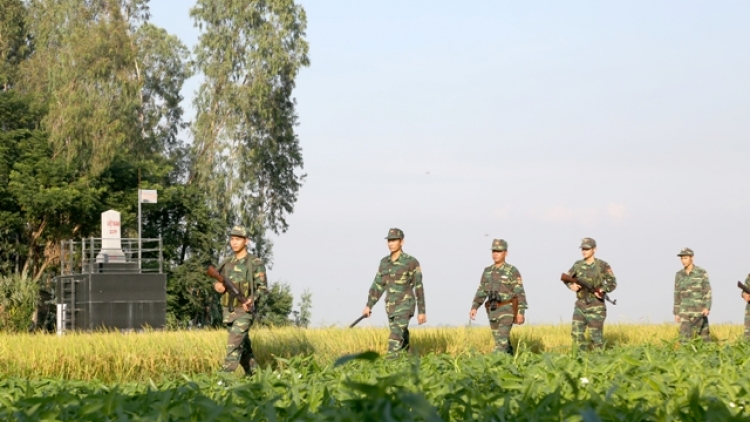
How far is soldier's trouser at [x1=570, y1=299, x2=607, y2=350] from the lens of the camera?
18016 millimetres

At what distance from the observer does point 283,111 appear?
50438mm

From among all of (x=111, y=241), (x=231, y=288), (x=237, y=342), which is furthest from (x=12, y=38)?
(x=237, y=342)

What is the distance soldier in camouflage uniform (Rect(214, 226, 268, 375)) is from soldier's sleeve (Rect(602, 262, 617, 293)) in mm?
6007

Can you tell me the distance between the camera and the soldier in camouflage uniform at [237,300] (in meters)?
14.3

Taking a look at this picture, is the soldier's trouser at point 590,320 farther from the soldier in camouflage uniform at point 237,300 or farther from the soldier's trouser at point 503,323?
the soldier in camouflage uniform at point 237,300

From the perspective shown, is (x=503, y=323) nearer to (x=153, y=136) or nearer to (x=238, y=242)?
(x=238, y=242)

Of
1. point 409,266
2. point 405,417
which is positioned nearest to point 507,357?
point 405,417

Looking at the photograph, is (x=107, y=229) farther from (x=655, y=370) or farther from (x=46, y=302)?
(x=655, y=370)

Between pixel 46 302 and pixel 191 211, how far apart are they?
22.1 feet

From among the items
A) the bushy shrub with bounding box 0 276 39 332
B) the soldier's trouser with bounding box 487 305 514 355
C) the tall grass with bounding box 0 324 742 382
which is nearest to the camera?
the soldier's trouser with bounding box 487 305 514 355

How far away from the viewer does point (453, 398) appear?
4.26 meters

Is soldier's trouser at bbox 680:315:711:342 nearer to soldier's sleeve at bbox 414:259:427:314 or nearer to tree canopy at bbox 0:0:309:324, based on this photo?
soldier's sleeve at bbox 414:259:427:314

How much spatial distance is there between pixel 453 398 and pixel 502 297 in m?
12.6

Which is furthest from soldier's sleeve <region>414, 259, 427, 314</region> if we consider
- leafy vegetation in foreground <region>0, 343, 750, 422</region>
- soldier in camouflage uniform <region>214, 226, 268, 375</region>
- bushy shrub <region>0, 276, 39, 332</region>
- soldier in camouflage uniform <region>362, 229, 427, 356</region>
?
bushy shrub <region>0, 276, 39, 332</region>
